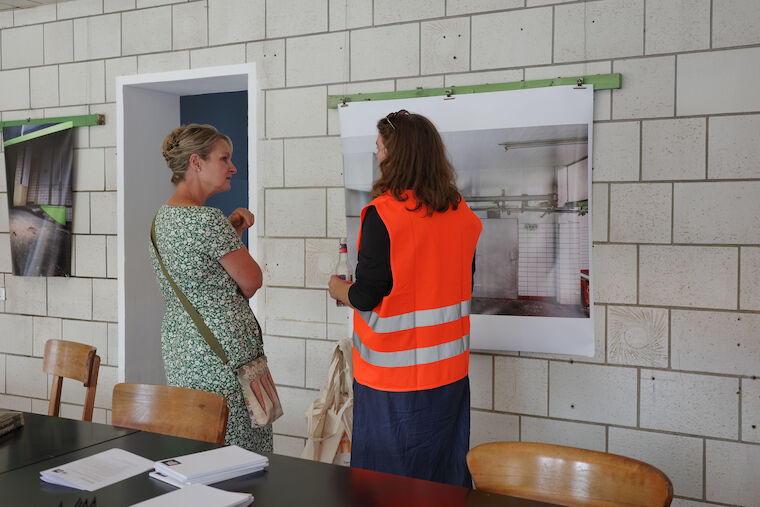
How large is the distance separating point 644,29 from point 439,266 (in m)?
1.39

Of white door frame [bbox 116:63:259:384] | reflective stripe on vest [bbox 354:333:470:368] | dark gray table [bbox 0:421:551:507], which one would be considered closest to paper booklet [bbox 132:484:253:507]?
dark gray table [bbox 0:421:551:507]

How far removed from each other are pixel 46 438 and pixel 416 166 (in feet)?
4.13

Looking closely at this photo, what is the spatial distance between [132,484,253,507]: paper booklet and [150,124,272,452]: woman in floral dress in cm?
94

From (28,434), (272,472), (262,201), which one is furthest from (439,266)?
(262,201)

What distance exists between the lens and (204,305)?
2.36 metres

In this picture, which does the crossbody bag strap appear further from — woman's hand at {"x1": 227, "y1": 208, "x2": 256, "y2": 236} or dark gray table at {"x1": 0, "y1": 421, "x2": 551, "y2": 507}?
dark gray table at {"x1": 0, "y1": 421, "x2": 551, "y2": 507}

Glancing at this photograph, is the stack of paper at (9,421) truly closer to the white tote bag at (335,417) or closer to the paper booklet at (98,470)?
the paper booklet at (98,470)

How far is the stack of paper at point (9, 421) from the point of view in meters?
1.88

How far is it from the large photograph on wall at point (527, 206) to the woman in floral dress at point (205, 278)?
104 centimetres

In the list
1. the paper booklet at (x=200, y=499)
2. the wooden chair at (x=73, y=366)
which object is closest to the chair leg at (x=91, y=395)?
the wooden chair at (x=73, y=366)

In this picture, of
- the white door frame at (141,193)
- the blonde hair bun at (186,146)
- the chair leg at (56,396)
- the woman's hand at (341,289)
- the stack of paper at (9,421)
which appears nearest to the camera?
the stack of paper at (9,421)

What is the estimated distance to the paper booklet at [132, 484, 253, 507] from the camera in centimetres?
135

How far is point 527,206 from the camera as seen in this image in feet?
9.53

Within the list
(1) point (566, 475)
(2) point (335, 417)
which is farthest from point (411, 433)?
(2) point (335, 417)
